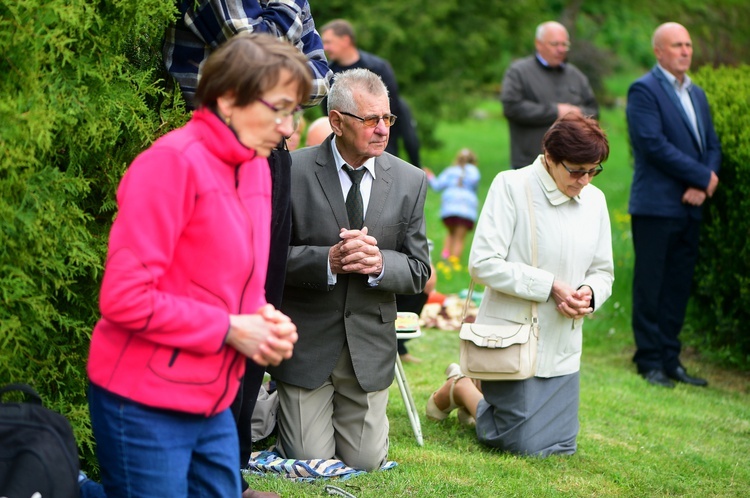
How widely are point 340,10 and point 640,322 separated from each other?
1532 centimetres

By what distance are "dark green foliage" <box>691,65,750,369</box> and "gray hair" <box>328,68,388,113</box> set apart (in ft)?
14.6

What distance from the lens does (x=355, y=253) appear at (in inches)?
190

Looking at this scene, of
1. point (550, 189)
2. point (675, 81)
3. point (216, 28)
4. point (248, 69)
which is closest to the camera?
point (248, 69)

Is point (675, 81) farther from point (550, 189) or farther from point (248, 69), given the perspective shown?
point (248, 69)

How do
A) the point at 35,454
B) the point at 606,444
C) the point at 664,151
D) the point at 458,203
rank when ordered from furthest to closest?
the point at 458,203, the point at 664,151, the point at 606,444, the point at 35,454

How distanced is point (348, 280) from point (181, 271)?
2.19m

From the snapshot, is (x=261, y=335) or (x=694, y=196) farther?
(x=694, y=196)

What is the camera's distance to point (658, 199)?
321 inches

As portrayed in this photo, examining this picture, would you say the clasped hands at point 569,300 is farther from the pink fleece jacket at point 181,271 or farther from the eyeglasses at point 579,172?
the pink fleece jacket at point 181,271

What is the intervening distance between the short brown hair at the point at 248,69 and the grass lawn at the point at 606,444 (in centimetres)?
225

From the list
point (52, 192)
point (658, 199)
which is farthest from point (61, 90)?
point (658, 199)

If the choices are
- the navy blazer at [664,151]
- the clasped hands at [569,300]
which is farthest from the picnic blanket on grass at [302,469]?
the navy blazer at [664,151]

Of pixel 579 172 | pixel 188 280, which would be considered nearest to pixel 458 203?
pixel 579 172

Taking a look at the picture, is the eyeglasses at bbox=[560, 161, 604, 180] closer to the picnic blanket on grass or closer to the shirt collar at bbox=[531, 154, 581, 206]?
the shirt collar at bbox=[531, 154, 581, 206]
